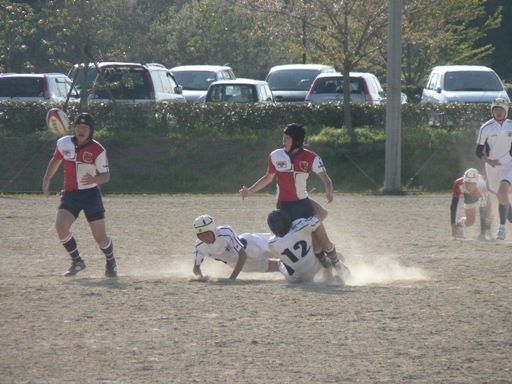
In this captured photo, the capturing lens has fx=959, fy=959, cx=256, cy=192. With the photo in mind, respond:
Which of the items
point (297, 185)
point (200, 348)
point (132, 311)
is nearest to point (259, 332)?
point (200, 348)

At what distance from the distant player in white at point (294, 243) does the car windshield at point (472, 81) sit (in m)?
18.0

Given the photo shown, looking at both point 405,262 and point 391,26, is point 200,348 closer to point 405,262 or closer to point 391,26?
point 405,262

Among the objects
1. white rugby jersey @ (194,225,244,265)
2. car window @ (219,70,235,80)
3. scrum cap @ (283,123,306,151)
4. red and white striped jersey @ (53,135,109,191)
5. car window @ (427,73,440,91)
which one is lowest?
white rugby jersey @ (194,225,244,265)

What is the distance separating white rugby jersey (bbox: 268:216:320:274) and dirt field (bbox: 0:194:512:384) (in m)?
0.28

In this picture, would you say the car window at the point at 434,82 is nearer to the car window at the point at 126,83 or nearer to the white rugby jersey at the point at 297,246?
the car window at the point at 126,83

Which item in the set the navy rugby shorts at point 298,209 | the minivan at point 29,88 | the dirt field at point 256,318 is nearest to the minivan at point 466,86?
the minivan at point 29,88

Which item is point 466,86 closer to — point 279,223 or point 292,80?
point 292,80

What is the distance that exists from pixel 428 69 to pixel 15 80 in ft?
73.4

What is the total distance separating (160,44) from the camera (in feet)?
166

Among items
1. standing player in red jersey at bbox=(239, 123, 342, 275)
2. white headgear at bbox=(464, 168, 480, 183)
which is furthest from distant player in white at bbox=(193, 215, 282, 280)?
white headgear at bbox=(464, 168, 480, 183)

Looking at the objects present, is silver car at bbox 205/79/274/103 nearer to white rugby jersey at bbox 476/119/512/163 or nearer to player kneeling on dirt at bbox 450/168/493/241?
player kneeling on dirt at bbox 450/168/493/241

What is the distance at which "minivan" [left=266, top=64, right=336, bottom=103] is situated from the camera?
31.2 m

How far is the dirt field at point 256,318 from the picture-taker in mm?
6973

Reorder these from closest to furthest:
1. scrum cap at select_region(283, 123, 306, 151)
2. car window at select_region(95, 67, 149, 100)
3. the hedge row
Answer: scrum cap at select_region(283, 123, 306, 151)
the hedge row
car window at select_region(95, 67, 149, 100)
